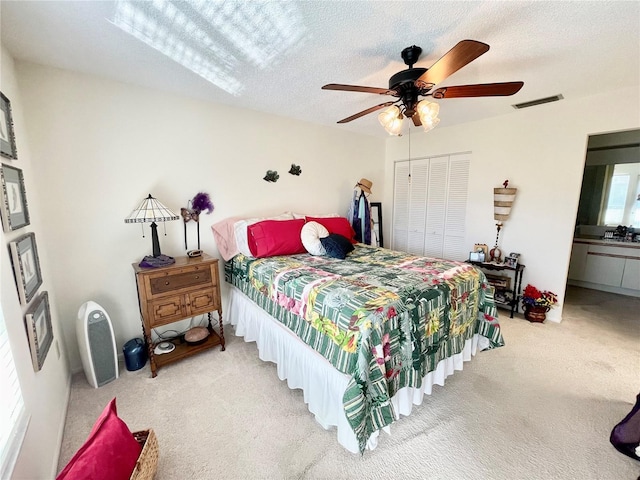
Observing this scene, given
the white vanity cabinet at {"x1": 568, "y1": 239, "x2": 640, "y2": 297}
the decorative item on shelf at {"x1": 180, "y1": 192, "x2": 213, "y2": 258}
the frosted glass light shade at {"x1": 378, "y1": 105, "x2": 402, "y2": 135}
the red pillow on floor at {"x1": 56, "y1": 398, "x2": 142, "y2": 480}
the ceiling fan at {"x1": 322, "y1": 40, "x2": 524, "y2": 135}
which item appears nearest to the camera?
the red pillow on floor at {"x1": 56, "y1": 398, "x2": 142, "y2": 480}

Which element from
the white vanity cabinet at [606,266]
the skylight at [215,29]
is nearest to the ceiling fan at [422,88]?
the skylight at [215,29]

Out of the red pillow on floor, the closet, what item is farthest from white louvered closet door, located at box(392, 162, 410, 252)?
the red pillow on floor

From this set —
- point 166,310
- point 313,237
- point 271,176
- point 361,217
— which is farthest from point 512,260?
point 166,310

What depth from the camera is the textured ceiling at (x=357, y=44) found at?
4.42 feet

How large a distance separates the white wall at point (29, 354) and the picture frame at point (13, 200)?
0.18 ft

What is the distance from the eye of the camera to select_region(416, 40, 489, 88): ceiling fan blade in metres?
1.18

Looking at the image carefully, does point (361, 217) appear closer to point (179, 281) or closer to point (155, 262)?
point (179, 281)

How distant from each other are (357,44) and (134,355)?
2.86 meters

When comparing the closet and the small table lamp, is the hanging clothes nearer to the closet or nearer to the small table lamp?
the closet

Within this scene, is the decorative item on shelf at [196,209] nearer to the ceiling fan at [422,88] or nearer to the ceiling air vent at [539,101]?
the ceiling fan at [422,88]

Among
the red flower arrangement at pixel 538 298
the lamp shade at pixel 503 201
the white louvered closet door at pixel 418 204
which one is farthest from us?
the white louvered closet door at pixel 418 204

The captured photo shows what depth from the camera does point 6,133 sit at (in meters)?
1.39

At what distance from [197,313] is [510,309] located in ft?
11.8

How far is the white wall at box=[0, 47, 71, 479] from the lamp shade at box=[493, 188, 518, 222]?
402cm
